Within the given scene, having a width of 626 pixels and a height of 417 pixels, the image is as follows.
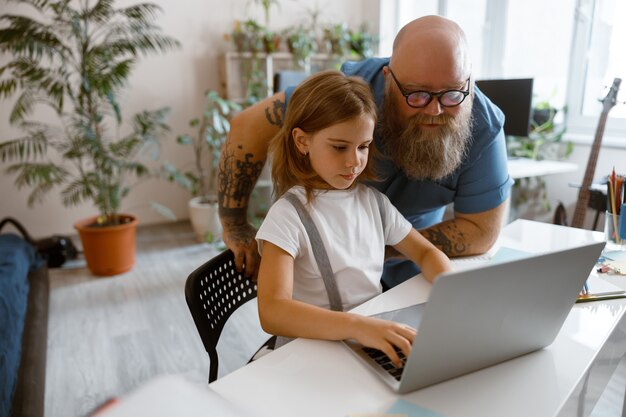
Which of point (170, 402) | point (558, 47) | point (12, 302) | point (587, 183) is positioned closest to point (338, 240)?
point (170, 402)

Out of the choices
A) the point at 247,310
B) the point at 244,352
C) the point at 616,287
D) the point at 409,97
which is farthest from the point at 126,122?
the point at 616,287

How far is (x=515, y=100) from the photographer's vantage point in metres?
2.89

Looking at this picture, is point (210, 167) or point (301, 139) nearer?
point (301, 139)

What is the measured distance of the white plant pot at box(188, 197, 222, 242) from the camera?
3.52m

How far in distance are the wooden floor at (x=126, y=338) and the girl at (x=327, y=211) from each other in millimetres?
1155

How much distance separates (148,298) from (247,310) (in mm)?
626

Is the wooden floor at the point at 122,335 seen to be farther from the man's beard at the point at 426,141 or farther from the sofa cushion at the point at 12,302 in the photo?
the man's beard at the point at 426,141

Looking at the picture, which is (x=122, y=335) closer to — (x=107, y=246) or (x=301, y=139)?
(x=107, y=246)

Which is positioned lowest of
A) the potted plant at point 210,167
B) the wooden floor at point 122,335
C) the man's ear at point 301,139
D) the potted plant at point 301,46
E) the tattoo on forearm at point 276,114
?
the wooden floor at point 122,335

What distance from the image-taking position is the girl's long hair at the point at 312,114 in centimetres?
97

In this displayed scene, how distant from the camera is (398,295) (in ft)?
3.17

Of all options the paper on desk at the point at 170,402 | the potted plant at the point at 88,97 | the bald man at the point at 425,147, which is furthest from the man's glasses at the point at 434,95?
the potted plant at the point at 88,97

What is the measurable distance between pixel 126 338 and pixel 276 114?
151 centimetres

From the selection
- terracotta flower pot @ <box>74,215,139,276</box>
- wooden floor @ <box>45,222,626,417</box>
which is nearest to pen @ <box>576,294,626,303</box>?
wooden floor @ <box>45,222,626,417</box>
